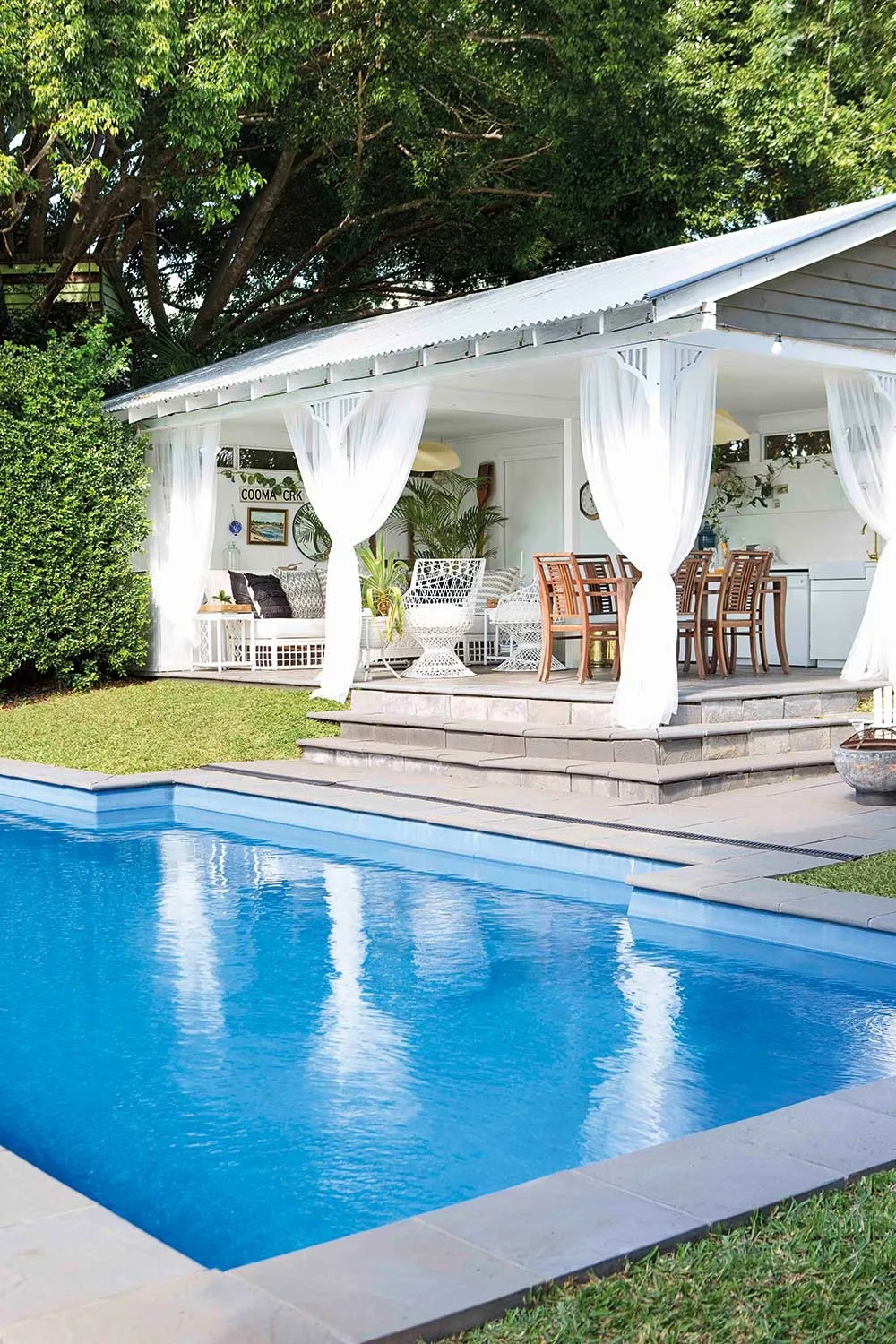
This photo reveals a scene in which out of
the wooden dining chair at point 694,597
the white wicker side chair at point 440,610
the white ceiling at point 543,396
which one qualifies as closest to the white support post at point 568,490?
the white ceiling at point 543,396

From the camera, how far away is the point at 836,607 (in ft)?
42.0

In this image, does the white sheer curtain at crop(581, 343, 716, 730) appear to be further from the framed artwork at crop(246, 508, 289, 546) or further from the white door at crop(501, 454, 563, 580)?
the framed artwork at crop(246, 508, 289, 546)

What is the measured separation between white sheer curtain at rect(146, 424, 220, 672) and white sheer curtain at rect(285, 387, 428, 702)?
2385mm

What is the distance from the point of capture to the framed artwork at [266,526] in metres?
16.7

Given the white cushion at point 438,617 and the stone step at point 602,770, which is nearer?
the stone step at point 602,770

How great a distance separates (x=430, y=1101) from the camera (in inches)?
165

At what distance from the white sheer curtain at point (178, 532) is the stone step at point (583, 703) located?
367cm

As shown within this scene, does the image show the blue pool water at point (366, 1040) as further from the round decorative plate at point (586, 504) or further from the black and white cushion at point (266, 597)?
the round decorative plate at point (586, 504)

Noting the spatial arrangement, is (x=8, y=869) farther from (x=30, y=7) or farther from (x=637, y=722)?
(x=30, y=7)

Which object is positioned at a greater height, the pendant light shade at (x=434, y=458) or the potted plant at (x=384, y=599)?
the pendant light shade at (x=434, y=458)

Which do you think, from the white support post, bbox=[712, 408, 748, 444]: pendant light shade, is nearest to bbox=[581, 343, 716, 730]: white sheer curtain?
the white support post

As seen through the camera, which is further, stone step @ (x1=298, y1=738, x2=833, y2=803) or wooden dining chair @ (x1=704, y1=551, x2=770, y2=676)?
wooden dining chair @ (x1=704, y1=551, x2=770, y2=676)

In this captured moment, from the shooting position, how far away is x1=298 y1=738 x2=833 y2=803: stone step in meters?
8.41

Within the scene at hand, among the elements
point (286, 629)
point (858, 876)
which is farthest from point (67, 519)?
point (858, 876)
